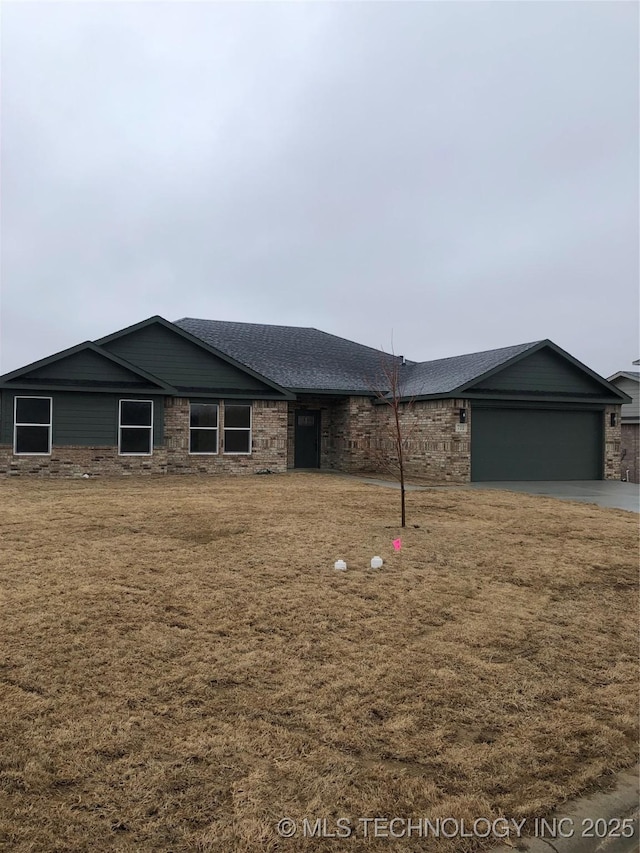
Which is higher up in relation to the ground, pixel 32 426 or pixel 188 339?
pixel 188 339

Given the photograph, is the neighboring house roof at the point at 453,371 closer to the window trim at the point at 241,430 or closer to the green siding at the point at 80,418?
the window trim at the point at 241,430

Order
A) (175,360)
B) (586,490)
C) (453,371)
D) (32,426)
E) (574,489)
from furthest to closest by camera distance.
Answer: (453,371) → (175,360) → (32,426) → (574,489) → (586,490)

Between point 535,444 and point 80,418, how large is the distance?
14269mm

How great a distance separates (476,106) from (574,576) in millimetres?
16556

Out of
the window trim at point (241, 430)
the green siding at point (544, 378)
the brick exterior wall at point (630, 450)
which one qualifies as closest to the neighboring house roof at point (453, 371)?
the green siding at point (544, 378)

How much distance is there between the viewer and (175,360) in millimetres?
18266

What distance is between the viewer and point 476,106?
18.1m

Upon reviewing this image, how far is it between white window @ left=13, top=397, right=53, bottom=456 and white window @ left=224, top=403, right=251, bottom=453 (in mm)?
5232

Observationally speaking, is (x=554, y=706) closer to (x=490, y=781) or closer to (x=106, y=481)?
(x=490, y=781)

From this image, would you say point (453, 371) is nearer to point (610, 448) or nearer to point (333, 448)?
point (333, 448)

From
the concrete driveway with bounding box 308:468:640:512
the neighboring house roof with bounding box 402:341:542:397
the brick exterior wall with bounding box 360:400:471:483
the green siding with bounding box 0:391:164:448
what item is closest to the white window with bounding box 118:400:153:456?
the green siding with bounding box 0:391:164:448

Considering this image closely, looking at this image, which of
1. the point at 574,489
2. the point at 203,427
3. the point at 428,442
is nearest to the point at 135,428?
the point at 203,427

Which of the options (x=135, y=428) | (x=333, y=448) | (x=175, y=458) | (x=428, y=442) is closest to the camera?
(x=135, y=428)

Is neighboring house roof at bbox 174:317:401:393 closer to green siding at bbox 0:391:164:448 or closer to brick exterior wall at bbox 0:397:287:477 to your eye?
brick exterior wall at bbox 0:397:287:477
